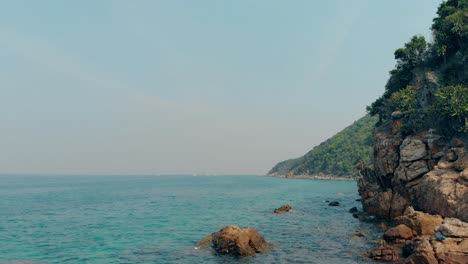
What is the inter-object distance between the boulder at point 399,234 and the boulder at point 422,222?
952mm

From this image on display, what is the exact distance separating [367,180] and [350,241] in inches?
Result: 992

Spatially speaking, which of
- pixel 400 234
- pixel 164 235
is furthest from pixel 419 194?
pixel 164 235

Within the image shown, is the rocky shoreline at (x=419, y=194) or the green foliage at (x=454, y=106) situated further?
the green foliage at (x=454, y=106)

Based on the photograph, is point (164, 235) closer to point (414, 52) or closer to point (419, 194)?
point (419, 194)

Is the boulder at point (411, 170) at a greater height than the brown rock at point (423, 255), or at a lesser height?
greater

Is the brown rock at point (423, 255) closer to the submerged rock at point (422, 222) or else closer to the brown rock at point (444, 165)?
the submerged rock at point (422, 222)

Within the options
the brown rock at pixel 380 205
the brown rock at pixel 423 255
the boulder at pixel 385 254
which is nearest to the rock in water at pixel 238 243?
the boulder at pixel 385 254

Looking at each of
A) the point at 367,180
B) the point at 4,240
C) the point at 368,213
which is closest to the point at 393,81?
the point at 367,180

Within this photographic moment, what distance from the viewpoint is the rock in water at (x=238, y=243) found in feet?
107

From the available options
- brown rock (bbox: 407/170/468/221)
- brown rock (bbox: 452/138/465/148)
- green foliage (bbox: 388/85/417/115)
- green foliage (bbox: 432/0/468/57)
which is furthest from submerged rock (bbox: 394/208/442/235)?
green foliage (bbox: 432/0/468/57)

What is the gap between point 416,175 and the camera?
153 feet

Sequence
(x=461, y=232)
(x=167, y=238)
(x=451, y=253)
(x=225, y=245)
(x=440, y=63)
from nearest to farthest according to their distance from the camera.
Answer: (x=451, y=253) < (x=461, y=232) < (x=225, y=245) < (x=167, y=238) < (x=440, y=63)

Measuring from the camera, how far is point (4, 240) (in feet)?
138

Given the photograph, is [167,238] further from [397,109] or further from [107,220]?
[397,109]
